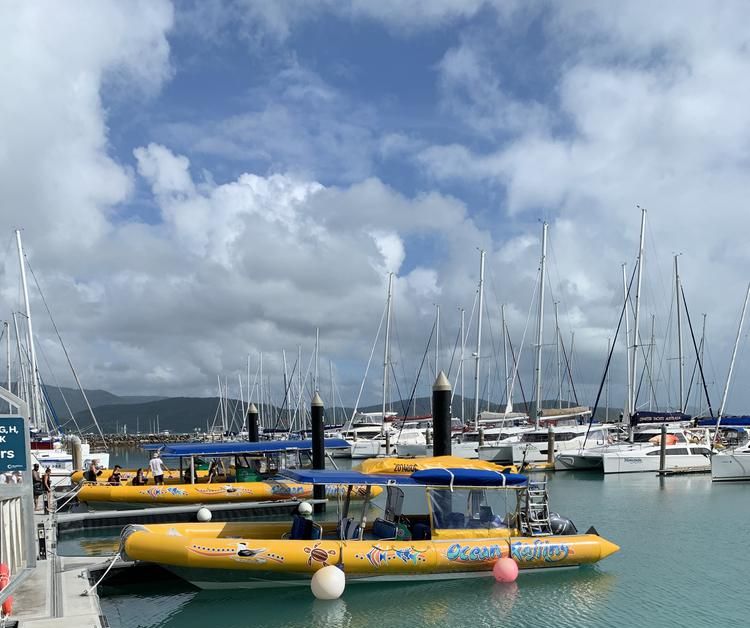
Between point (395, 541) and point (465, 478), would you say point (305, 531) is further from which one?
point (465, 478)

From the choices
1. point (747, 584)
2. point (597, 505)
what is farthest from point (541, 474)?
point (747, 584)

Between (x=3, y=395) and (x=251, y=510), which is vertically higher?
(x=3, y=395)

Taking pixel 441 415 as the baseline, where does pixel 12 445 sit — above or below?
above

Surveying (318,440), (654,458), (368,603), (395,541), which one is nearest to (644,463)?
(654,458)

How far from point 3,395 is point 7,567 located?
7.67 feet

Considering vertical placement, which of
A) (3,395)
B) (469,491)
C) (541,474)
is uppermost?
(3,395)

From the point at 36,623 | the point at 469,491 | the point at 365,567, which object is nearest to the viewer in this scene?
the point at 36,623

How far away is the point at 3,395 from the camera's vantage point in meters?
9.48

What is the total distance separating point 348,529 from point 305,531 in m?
0.91

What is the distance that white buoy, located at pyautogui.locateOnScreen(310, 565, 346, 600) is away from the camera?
14320 millimetres

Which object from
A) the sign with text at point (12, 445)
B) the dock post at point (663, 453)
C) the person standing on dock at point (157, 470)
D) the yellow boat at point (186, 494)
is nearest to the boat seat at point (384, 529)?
the sign with text at point (12, 445)

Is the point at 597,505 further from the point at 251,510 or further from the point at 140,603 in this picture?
the point at 140,603

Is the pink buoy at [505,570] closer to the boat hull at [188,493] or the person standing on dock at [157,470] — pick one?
the boat hull at [188,493]

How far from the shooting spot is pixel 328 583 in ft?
47.0
